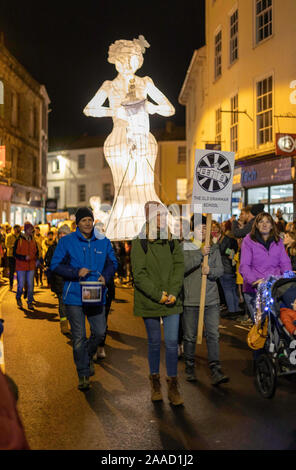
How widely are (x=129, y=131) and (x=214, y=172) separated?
852cm

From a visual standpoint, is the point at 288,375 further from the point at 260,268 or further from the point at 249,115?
the point at 249,115

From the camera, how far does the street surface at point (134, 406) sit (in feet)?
13.7

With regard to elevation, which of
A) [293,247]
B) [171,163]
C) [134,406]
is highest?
[171,163]

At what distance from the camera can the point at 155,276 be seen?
5.28 metres

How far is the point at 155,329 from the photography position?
5.26 metres

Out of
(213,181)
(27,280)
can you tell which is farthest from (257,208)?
(27,280)

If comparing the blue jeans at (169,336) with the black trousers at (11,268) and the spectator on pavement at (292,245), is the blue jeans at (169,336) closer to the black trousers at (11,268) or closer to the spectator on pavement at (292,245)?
the spectator on pavement at (292,245)

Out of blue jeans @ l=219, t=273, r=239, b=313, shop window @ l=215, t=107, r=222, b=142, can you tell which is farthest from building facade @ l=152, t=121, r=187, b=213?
blue jeans @ l=219, t=273, r=239, b=313

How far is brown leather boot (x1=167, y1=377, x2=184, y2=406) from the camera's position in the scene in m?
5.12

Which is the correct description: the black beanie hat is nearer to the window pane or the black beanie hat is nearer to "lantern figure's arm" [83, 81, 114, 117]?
"lantern figure's arm" [83, 81, 114, 117]

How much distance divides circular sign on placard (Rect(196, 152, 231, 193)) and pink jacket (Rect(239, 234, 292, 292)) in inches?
42.7

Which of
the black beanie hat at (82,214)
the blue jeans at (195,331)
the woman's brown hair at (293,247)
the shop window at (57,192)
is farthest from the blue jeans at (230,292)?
the shop window at (57,192)

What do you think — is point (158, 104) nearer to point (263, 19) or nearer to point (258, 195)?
point (258, 195)

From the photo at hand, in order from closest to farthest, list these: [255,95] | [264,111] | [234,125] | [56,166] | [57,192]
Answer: [264,111] < [255,95] < [234,125] < [57,192] < [56,166]
